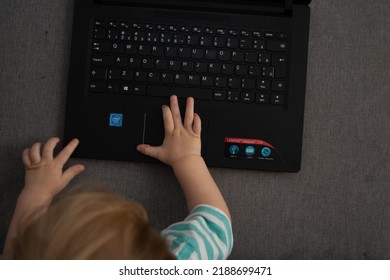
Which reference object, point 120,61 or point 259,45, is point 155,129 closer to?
point 120,61

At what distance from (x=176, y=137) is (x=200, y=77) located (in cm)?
11

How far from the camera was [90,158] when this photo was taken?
2.30 feet

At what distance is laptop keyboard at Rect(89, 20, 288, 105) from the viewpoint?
0.69 metres

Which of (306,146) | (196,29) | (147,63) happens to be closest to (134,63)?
Answer: (147,63)

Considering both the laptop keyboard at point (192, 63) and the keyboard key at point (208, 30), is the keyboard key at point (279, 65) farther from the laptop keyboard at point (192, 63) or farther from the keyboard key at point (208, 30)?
the keyboard key at point (208, 30)

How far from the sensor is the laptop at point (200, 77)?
69 centimetres

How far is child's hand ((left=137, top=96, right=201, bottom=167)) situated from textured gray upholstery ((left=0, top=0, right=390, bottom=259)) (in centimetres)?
3

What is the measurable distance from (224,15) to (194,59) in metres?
0.10

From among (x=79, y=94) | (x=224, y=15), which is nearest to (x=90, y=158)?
(x=79, y=94)

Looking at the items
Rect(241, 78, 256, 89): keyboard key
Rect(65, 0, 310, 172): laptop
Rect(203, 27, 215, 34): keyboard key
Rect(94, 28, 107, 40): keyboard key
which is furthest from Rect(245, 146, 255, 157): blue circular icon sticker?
Rect(94, 28, 107, 40): keyboard key

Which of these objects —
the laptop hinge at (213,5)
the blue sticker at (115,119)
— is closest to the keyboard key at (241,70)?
the laptop hinge at (213,5)

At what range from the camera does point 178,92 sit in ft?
2.29
